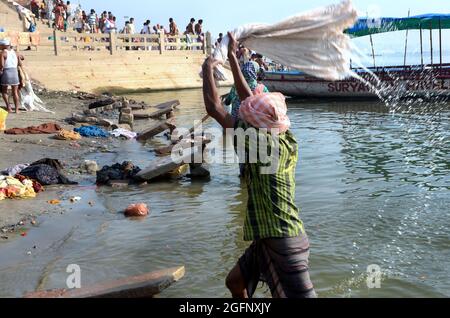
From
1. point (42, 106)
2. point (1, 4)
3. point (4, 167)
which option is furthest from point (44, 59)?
point (4, 167)

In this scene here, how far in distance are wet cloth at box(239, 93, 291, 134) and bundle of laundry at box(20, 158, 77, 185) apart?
5.70 m

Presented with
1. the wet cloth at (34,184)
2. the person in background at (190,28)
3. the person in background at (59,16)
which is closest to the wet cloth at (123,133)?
the wet cloth at (34,184)

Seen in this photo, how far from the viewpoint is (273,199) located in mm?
3236

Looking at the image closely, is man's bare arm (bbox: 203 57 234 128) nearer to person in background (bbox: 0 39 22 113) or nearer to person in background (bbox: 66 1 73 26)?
person in background (bbox: 0 39 22 113)

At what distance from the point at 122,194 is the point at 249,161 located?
203 inches

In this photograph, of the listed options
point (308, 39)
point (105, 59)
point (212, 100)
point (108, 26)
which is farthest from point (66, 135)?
point (108, 26)

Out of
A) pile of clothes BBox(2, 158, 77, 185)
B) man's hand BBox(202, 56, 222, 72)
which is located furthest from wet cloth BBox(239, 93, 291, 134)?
pile of clothes BBox(2, 158, 77, 185)

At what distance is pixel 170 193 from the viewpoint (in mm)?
8164

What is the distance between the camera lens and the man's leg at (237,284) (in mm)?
3506

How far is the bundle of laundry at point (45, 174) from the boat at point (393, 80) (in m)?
13.5

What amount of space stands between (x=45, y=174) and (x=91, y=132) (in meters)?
4.95

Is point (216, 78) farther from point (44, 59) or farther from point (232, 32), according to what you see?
point (44, 59)

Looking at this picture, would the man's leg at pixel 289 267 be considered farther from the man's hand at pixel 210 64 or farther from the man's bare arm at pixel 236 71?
the man's hand at pixel 210 64

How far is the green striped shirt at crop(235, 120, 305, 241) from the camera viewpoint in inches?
127
